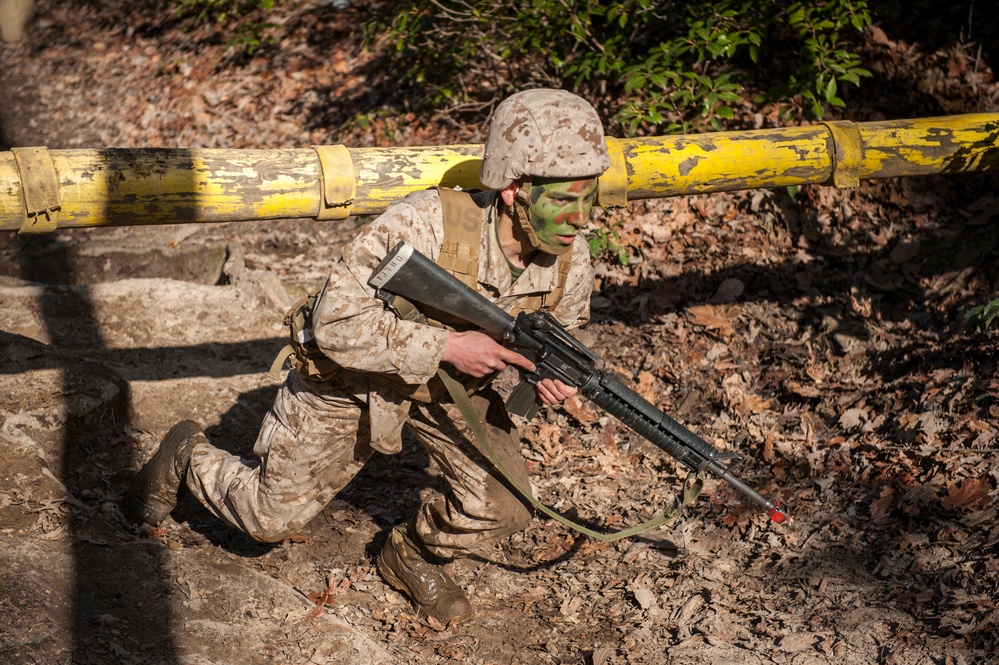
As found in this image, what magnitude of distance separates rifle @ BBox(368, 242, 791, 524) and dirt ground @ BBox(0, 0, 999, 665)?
0.89 m

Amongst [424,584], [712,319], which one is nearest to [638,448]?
[712,319]

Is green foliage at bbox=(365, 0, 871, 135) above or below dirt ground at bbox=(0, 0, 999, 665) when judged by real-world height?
above

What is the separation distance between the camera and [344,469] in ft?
14.5

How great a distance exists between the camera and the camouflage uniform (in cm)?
366

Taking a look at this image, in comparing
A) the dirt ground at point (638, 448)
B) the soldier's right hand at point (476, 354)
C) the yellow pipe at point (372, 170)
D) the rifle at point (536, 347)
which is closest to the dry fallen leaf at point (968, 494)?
the dirt ground at point (638, 448)

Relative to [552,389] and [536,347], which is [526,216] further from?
[552,389]

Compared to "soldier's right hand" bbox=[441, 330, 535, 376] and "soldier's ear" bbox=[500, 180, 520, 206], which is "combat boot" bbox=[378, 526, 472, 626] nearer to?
"soldier's right hand" bbox=[441, 330, 535, 376]

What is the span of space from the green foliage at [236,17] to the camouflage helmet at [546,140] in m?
8.29

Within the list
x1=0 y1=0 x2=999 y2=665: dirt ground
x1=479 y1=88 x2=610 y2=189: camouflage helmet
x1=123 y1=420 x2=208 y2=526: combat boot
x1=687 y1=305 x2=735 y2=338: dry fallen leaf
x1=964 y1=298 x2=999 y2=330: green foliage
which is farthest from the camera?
x1=687 y1=305 x2=735 y2=338: dry fallen leaf

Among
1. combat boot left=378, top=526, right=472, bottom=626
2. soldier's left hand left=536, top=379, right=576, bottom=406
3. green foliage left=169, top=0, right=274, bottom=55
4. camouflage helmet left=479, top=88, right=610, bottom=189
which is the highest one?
camouflage helmet left=479, top=88, right=610, bottom=189

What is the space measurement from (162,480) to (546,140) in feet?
9.09

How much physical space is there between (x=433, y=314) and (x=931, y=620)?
2.63 metres

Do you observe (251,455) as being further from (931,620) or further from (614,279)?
(931,620)

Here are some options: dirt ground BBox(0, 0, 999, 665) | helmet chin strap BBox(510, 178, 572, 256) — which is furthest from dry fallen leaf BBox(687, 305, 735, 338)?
helmet chin strap BBox(510, 178, 572, 256)
